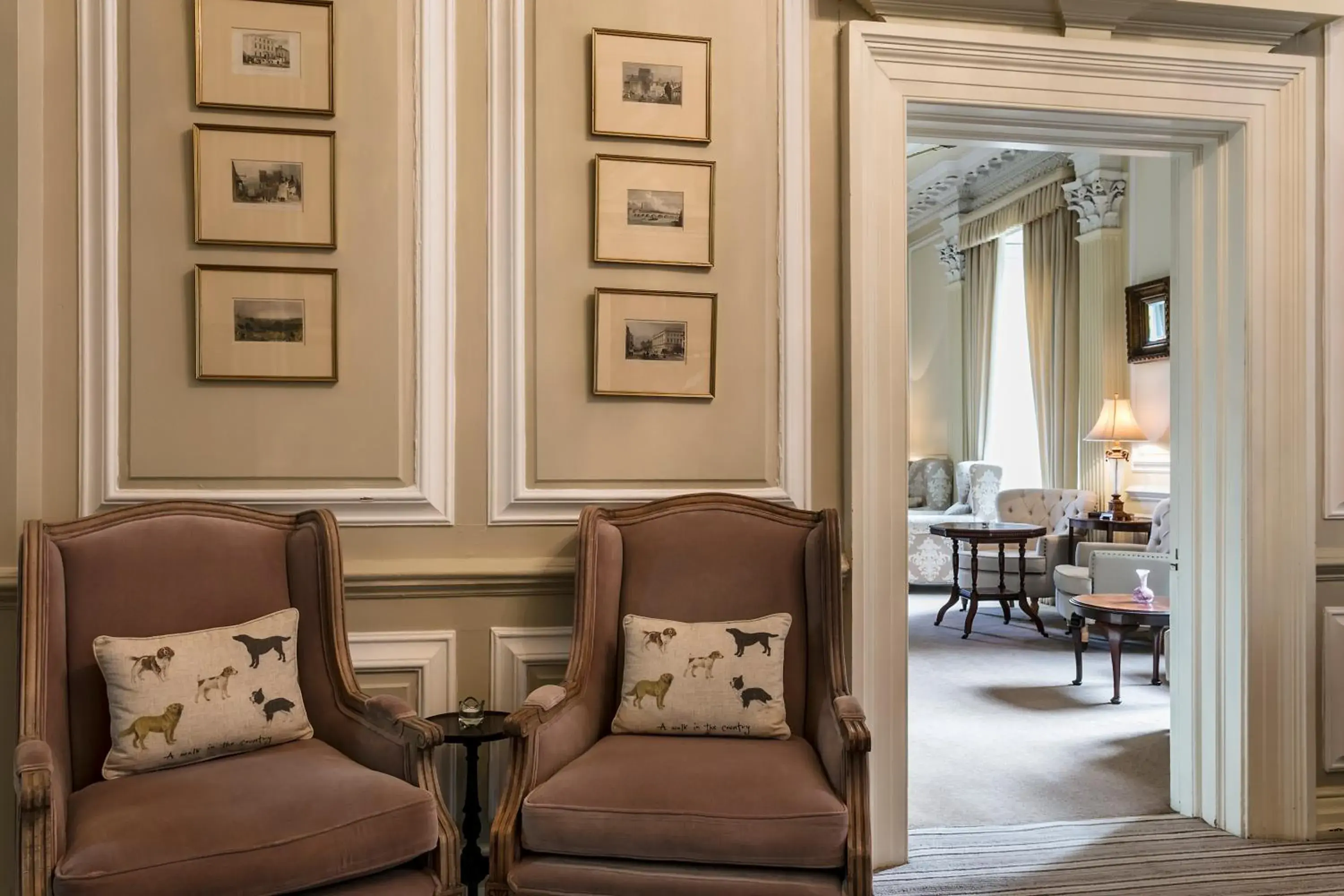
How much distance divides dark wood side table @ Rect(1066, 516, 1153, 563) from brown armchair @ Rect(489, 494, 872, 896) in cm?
380

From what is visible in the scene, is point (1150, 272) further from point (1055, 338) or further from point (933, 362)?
point (933, 362)

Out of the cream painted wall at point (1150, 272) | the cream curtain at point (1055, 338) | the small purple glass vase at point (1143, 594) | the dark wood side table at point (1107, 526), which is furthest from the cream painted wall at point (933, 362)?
the small purple glass vase at point (1143, 594)

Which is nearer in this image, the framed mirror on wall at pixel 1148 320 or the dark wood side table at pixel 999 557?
the dark wood side table at pixel 999 557

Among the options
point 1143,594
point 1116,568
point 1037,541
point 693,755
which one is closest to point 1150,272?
point 1037,541

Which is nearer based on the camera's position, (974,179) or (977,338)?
(974,179)

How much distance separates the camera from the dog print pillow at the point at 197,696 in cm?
203

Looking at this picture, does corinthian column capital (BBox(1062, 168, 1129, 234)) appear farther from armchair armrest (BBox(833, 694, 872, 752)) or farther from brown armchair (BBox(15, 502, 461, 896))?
brown armchair (BBox(15, 502, 461, 896))

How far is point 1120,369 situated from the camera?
6.83 meters

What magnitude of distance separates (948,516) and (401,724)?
6711 millimetres

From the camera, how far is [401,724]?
6.65ft

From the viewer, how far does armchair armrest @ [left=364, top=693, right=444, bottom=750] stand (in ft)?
6.46

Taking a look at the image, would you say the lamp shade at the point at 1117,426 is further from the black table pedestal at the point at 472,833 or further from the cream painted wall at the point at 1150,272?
the black table pedestal at the point at 472,833

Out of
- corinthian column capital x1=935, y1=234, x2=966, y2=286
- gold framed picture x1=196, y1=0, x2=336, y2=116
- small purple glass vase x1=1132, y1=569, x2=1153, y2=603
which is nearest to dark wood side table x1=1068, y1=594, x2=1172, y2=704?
small purple glass vase x1=1132, y1=569, x2=1153, y2=603

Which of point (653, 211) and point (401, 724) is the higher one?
point (653, 211)
